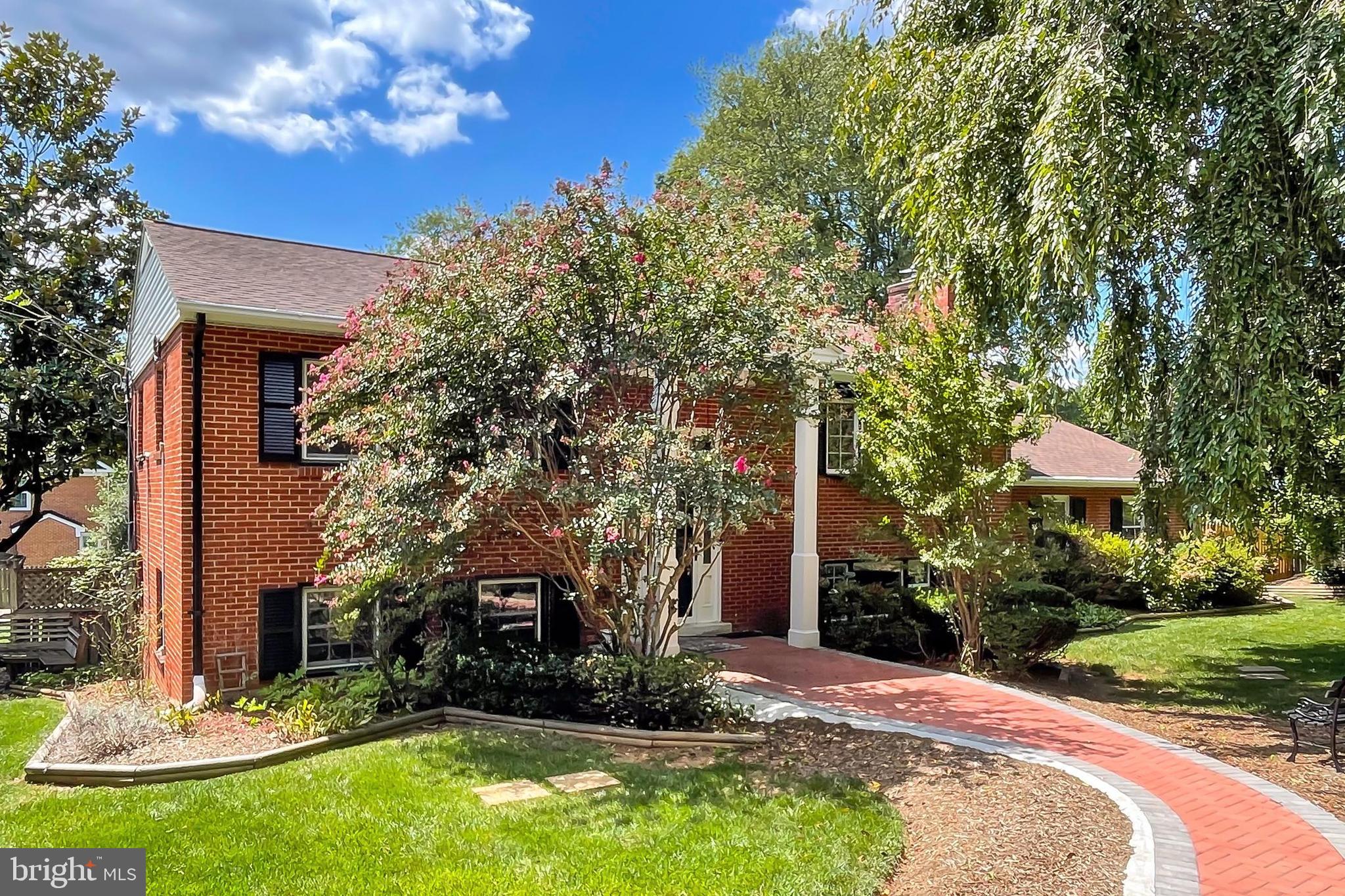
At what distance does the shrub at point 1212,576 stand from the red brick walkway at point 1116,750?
Answer: 11301mm

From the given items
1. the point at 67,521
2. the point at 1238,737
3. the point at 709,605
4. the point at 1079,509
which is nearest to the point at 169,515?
the point at 709,605

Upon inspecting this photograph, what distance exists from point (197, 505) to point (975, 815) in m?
7.89

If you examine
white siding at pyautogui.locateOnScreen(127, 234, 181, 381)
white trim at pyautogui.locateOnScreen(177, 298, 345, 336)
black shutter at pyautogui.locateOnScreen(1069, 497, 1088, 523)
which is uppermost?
→ white siding at pyautogui.locateOnScreen(127, 234, 181, 381)

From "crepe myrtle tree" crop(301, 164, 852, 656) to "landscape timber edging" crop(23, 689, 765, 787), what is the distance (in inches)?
43.9

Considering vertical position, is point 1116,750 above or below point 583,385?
below

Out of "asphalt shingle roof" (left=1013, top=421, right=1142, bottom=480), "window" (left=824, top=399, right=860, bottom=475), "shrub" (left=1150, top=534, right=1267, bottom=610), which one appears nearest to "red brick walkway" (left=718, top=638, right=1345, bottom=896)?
"window" (left=824, top=399, right=860, bottom=475)

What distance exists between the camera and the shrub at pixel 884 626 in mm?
12992

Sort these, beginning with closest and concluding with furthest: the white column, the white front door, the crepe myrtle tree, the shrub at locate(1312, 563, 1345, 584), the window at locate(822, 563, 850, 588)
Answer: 1. the crepe myrtle tree
2. the white column
3. the white front door
4. the window at locate(822, 563, 850, 588)
5. the shrub at locate(1312, 563, 1345, 584)

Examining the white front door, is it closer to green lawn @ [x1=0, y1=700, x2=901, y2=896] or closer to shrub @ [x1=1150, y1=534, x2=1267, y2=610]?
green lawn @ [x1=0, y1=700, x2=901, y2=896]

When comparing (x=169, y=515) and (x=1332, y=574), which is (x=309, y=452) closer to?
(x=169, y=515)

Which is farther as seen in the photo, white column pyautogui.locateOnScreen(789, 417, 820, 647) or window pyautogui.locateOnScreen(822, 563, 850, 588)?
window pyautogui.locateOnScreen(822, 563, 850, 588)

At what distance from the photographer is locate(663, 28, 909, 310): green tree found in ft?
98.4

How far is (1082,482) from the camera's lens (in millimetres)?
19672

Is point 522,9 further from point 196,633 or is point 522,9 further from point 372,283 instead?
point 196,633
